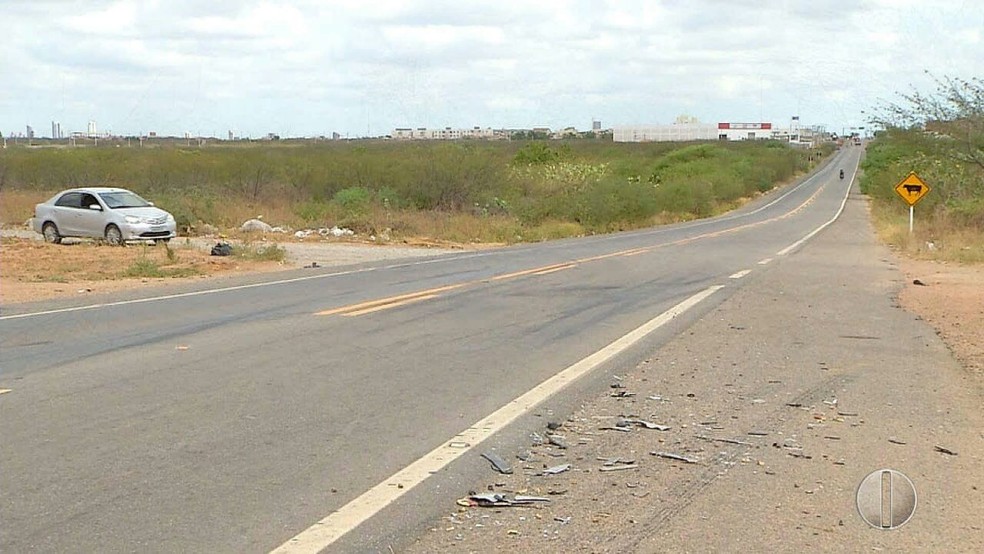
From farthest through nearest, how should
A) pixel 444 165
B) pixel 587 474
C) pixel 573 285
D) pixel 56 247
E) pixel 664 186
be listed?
pixel 664 186 → pixel 444 165 → pixel 56 247 → pixel 573 285 → pixel 587 474

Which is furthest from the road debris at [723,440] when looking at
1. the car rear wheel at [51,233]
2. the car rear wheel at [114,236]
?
the car rear wheel at [51,233]

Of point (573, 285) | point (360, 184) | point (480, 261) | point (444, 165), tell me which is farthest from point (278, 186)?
point (573, 285)

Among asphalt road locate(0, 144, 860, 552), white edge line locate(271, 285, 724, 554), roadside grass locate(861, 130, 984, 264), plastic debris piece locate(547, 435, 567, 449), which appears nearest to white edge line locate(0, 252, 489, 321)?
asphalt road locate(0, 144, 860, 552)

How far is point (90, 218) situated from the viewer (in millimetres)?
31250

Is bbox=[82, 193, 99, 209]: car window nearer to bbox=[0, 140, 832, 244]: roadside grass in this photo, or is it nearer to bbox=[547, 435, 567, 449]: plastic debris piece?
bbox=[0, 140, 832, 244]: roadside grass

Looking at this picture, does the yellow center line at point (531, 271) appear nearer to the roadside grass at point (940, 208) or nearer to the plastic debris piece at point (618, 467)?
the roadside grass at point (940, 208)

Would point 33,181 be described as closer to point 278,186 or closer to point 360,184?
point 278,186

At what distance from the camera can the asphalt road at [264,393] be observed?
6066mm

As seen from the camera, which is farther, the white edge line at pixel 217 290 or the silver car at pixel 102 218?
the silver car at pixel 102 218

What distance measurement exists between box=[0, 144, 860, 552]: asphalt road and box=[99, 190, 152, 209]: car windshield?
1281 cm

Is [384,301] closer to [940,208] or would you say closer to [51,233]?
[51,233]

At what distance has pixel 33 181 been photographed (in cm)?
6309

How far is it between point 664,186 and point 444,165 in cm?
2019

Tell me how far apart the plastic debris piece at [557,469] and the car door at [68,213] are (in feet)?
89.4
